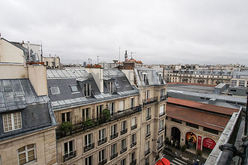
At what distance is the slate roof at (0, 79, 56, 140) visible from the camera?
10031 mm

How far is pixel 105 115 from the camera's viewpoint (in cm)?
1631

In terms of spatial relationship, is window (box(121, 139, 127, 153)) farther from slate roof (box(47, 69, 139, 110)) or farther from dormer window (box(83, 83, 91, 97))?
dormer window (box(83, 83, 91, 97))

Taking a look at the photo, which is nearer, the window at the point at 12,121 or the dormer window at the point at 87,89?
the window at the point at 12,121

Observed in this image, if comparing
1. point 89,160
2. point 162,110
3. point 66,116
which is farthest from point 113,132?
point 162,110

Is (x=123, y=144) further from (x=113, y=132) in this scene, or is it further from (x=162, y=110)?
(x=162, y=110)

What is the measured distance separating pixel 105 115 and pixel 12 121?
866cm

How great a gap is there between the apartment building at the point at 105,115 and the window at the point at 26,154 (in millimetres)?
2306

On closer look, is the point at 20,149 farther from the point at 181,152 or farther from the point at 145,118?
the point at 181,152

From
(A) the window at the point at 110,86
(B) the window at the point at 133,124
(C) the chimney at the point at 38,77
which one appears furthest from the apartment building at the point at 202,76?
(C) the chimney at the point at 38,77

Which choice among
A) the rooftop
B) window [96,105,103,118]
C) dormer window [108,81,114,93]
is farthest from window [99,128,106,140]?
the rooftop

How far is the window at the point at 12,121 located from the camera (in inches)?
383

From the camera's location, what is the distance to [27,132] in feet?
33.2

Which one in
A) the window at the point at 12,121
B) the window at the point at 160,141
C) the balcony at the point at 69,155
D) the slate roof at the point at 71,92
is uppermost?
the slate roof at the point at 71,92

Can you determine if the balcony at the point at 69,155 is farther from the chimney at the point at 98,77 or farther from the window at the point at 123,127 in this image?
the chimney at the point at 98,77
